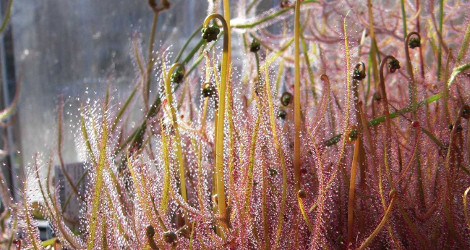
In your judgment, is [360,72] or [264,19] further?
[264,19]

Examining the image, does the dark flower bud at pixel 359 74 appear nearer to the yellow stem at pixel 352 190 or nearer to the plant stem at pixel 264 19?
the yellow stem at pixel 352 190

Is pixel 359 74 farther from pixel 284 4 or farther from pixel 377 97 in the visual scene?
pixel 284 4

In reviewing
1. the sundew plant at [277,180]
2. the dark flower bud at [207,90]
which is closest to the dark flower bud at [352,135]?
the sundew plant at [277,180]

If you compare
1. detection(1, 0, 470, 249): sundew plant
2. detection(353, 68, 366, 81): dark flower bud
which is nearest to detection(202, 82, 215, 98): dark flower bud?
detection(1, 0, 470, 249): sundew plant

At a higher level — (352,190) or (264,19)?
(264,19)

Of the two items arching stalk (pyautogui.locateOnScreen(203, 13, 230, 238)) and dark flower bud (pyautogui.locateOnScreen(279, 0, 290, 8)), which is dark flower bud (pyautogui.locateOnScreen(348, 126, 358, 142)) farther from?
dark flower bud (pyautogui.locateOnScreen(279, 0, 290, 8))

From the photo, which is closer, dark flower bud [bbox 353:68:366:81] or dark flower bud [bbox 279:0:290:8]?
dark flower bud [bbox 353:68:366:81]

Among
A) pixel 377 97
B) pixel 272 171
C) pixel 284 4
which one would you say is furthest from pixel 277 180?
pixel 284 4

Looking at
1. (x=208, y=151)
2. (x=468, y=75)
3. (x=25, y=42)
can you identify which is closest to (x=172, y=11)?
(x=25, y=42)

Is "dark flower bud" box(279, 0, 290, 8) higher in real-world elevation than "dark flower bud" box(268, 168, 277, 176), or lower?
higher

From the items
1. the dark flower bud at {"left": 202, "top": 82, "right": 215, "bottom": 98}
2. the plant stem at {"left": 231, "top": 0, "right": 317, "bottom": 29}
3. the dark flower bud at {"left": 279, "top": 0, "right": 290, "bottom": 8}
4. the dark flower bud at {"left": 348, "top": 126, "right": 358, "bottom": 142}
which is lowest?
the dark flower bud at {"left": 348, "top": 126, "right": 358, "bottom": 142}

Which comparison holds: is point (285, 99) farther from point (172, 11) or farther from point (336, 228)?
point (172, 11)
